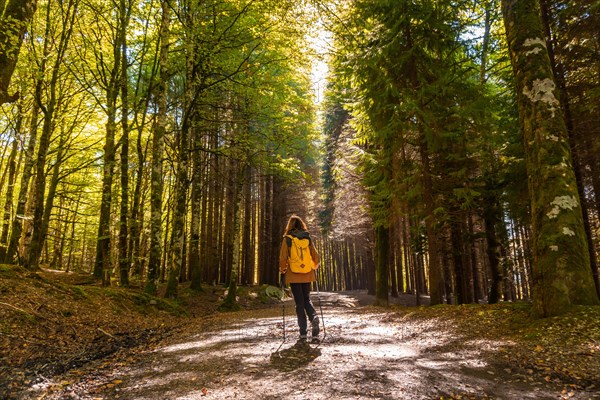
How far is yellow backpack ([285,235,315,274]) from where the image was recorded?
20.6 feet

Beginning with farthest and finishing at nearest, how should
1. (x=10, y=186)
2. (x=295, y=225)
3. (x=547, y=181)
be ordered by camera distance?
(x=10, y=186)
(x=295, y=225)
(x=547, y=181)

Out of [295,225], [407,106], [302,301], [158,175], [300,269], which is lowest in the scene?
[302,301]

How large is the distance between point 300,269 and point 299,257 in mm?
219

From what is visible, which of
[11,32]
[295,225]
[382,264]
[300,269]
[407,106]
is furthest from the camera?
[382,264]

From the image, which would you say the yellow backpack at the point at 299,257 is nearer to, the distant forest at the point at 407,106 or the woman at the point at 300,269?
the woman at the point at 300,269

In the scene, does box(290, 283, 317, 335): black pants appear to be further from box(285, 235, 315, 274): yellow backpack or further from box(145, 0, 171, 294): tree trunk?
box(145, 0, 171, 294): tree trunk

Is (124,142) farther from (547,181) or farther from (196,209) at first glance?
(547,181)

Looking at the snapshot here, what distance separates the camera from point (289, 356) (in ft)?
16.8

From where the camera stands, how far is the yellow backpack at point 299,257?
6273 mm

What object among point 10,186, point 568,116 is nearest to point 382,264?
point 568,116

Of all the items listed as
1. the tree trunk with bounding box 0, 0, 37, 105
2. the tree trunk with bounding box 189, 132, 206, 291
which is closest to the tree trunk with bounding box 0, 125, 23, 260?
the tree trunk with bounding box 189, 132, 206, 291

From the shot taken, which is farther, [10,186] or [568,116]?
[10,186]

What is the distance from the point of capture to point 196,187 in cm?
1645

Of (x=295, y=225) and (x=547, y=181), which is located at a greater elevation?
(x=547, y=181)
